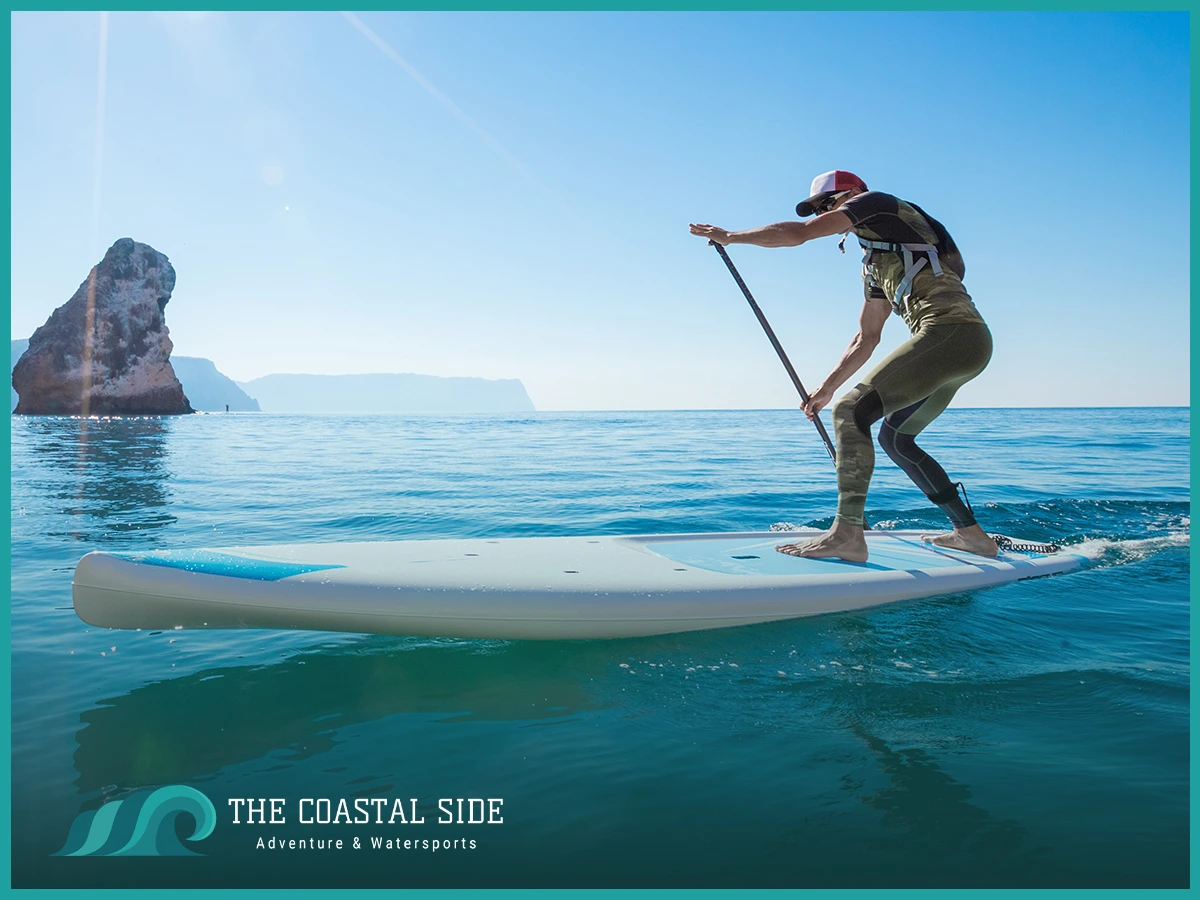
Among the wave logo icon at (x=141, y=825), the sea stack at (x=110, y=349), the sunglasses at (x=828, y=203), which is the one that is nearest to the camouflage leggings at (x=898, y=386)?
the sunglasses at (x=828, y=203)

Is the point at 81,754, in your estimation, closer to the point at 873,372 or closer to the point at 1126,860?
the point at 1126,860

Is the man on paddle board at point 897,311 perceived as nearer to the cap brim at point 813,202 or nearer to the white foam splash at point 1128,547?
the cap brim at point 813,202

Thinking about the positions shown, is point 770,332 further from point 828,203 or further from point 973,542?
point 973,542

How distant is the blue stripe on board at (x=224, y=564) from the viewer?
328cm

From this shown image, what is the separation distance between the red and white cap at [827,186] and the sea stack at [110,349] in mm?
68918

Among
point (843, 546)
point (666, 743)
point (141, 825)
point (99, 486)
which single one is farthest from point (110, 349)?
point (666, 743)

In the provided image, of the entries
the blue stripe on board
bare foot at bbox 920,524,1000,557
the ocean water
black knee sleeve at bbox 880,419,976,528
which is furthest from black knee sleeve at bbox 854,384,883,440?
the blue stripe on board

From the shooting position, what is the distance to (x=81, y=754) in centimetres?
241

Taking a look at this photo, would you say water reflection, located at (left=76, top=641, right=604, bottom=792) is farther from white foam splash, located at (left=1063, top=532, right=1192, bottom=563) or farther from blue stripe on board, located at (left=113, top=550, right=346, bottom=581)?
white foam splash, located at (left=1063, top=532, right=1192, bottom=563)

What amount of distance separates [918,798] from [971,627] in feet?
6.04

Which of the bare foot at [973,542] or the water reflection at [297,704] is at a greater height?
the bare foot at [973,542]

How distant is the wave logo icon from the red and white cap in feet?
12.9

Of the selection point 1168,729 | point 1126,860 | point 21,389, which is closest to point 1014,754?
point 1126,860

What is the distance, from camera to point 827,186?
13.1 ft
